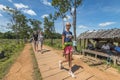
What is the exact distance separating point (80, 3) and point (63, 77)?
29.4 feet

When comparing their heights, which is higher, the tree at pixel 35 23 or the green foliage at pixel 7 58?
the tree at pixel 35 23

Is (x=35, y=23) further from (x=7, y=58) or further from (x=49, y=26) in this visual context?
(x=7, y=58)

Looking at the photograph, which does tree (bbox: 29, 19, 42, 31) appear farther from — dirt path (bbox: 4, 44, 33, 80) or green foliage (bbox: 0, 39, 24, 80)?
dirt path (bbox: 4, 44, 33, 80)

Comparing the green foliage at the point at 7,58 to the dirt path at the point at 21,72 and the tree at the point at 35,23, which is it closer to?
the dirt path at the point at 21,72

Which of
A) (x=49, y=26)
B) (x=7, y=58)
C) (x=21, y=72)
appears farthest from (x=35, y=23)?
(x=21, y=72)

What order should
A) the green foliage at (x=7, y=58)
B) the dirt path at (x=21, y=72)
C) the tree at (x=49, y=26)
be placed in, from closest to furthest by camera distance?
the dirt path at (x=21, y=72) → the green foliage at (x=7, y=58) → the tree at (x=49, y=26)

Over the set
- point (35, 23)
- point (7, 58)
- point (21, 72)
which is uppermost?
point (35, 23)

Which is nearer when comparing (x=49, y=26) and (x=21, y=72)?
(x=21, y=72)

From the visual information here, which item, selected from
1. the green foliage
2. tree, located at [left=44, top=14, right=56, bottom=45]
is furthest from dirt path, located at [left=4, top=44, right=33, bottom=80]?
tree, located at [left=44, top=14, right=56, bottom=45]

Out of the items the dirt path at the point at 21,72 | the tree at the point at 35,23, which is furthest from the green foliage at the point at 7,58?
the tree at the point at 35,23

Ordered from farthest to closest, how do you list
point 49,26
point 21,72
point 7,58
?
point 49,26
point 7,58
point 21,72

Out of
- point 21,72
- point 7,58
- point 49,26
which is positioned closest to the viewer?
point 21,72

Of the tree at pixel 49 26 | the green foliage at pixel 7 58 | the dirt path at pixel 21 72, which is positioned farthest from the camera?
the tree at pixel 49 26

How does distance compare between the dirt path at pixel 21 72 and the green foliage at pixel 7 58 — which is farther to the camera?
the green foliage at pixel 7 58
